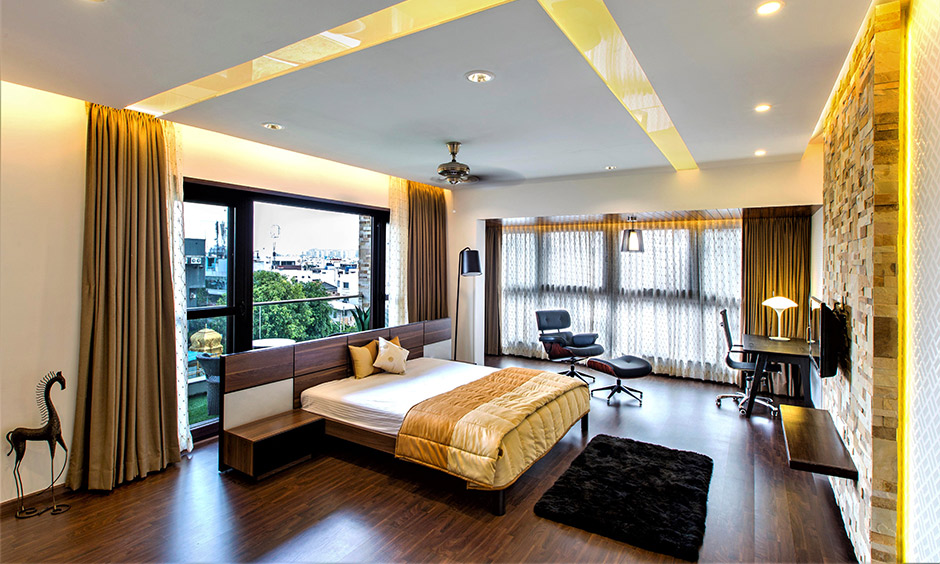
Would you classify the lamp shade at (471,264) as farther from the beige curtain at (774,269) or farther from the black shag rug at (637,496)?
the beige curtain at (774,269)

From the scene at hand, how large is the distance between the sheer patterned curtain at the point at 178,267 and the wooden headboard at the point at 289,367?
39 centimetres

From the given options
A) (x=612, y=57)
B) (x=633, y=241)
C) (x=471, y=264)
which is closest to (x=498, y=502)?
(x=612, y=57)

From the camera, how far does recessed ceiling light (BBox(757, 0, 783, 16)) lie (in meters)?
1.86

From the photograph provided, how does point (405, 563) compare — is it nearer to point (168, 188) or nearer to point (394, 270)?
point (168, 188)

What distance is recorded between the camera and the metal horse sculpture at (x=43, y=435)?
9.41 ft

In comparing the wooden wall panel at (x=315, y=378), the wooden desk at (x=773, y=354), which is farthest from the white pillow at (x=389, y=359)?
the wooden desk at (x=773, y=354)

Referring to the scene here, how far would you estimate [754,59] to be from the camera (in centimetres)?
241

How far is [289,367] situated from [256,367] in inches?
12.4

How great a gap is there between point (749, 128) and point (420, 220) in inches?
156

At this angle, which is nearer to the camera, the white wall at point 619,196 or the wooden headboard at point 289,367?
the wooden headboard at point 289,367

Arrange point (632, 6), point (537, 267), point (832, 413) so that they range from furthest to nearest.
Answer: point (537, 267) → point (832, 413) → point (632, 6)

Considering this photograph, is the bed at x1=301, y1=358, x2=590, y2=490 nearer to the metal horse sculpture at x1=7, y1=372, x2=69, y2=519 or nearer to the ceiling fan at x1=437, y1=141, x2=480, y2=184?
the metal horse sculpture at x1=7, y1=372, x2=69, y2=519

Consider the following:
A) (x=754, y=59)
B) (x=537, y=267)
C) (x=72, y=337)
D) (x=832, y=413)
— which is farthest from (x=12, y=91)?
(x=537, y=267)

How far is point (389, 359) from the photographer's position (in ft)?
15.4
